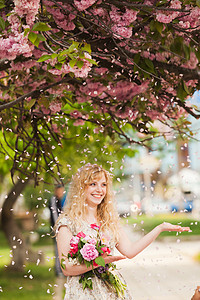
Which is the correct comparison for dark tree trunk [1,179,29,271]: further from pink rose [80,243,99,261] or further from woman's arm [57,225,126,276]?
pink rose [80,243,99,261]

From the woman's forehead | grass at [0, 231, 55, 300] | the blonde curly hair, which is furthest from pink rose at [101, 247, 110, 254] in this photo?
grass at [0, 231, 55, 300]

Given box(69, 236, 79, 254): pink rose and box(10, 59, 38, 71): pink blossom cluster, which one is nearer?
box(69, 236, 79, 254): pink rose

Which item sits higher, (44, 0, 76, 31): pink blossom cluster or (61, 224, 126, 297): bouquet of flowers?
(44, 0, 76, 31): pink blossom cluster

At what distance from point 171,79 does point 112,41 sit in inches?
26.7

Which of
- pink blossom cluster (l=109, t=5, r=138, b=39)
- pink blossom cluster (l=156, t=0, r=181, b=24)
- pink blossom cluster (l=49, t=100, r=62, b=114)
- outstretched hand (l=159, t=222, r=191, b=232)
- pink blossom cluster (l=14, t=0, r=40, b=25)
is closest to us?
pink blossom cluster (l=14, t=0, r=40, b=25)

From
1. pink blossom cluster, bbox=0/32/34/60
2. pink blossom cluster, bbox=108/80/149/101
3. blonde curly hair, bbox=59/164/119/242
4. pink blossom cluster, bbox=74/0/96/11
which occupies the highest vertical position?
pink blossom cluster, bbox=108/80/149/101

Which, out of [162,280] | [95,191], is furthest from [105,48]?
[162,280]

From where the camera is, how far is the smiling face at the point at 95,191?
3141 mm

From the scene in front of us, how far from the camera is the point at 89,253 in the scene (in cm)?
267

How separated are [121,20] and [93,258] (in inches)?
52.8

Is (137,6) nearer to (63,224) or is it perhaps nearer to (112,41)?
(112,41)

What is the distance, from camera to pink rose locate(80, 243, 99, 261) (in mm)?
2670

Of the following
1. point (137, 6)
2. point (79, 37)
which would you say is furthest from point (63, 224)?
point (137, 6)

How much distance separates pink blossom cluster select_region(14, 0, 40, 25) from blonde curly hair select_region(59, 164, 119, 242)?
1.22m
